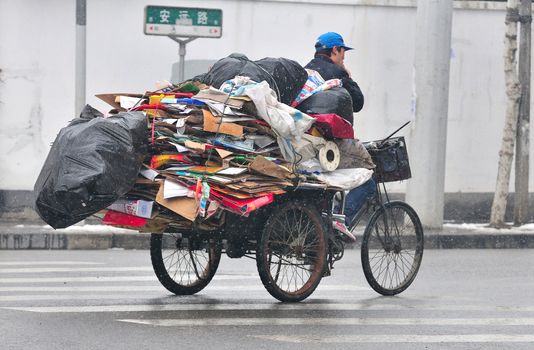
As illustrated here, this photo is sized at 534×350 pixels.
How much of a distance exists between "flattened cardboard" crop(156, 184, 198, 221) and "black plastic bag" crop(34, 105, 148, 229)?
220 mm

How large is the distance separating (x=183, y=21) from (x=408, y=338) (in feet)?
26.9

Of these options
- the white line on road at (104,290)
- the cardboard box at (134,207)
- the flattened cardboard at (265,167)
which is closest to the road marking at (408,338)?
the cardboard box at (134,207)

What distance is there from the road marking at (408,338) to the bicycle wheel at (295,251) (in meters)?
1.22

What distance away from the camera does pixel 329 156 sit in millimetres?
8109

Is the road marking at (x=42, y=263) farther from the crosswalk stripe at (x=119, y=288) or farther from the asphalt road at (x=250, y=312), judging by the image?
the crosswalk stripe at (x=119, y=288)

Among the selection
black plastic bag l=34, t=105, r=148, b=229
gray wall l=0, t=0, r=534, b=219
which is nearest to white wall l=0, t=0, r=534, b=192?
gray wall l=0, t=0, r=534, b=219

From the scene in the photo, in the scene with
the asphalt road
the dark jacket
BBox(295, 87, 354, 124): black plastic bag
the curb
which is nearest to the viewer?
the asphalt road

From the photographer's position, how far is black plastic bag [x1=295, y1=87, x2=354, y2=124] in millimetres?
8176

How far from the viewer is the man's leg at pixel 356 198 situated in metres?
8.75

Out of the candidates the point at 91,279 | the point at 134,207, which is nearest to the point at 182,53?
the point at 91,279

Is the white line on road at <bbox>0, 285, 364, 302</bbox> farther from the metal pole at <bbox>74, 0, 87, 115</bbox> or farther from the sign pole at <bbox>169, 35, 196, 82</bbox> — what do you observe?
the sign pole at <bbox>169, 35, 196, 82</bbox>

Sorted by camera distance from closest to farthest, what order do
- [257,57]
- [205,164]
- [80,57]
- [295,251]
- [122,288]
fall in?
[205,164] → [295,251] → [122,288] → [80,57] → [257,57]

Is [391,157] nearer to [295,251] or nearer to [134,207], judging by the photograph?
[295,251]

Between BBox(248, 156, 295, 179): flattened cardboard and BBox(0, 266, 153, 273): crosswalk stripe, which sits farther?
BBox(0, 266, 153, 273): crosswalk stripe
